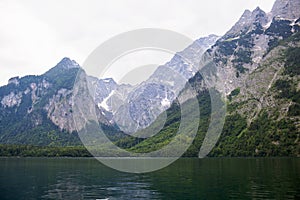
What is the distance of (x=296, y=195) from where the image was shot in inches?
1986

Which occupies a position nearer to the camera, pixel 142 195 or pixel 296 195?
pixel 296 195

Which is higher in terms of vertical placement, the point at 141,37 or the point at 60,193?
the point at 141,37

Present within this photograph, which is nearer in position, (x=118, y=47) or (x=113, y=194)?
(x=113, y=194)

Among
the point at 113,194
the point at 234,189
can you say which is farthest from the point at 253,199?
Result: the point at 113,194

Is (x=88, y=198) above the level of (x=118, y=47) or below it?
below

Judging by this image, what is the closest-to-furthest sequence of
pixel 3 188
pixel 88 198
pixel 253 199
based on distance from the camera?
pixel 253 199, pixel 88 198, pixel 3 188

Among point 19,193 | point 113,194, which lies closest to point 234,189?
point 113,194

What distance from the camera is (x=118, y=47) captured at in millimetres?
76562

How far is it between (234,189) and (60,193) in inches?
1254

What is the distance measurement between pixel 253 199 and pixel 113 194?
76.3 ft

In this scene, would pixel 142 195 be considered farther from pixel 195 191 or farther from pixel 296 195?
pixel 296 195

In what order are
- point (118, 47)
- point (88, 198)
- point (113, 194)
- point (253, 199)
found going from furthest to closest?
point (118, 47)
point (113, 194)
point (88, 198)
point (253, 199)

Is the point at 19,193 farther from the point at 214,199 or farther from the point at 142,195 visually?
the point at 214,199

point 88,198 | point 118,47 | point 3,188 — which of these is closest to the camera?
point 88,198
